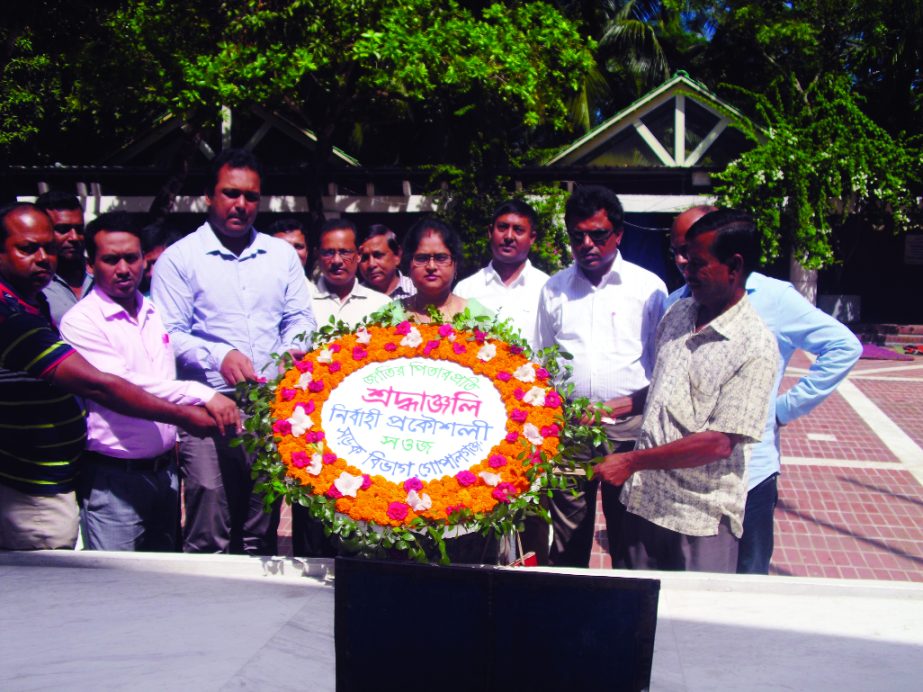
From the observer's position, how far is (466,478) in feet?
7.54

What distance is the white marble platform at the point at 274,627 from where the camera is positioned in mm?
2037

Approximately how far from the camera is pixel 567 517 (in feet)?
12.5

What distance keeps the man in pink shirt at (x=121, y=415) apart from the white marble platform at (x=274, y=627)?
44 centimetres

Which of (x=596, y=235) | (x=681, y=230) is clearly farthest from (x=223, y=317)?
(x=681, y=230)

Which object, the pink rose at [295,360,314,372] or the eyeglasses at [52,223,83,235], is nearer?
the pink rose at [295,360,314,372]

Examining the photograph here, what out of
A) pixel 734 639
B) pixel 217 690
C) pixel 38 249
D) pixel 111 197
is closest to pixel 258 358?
pixel 38 249

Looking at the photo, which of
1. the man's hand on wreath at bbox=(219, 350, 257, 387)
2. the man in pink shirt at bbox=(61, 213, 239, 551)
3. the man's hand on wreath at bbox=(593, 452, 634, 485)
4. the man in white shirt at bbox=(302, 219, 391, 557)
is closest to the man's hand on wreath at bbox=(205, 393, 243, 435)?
the man in pink shirt at bbox=(61, 213, 239, 551)

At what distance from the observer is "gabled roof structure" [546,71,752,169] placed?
1697 centimetres

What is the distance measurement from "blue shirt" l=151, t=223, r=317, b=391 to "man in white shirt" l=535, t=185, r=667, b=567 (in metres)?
1.25

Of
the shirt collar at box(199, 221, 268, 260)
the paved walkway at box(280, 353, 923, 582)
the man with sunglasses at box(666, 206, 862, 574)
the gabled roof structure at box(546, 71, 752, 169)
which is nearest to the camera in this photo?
the man with sunglasses at box(666, 206, 862, 574)

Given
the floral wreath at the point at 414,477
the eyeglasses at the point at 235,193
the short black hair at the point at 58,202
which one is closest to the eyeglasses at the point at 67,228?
the short black hair at the point at 58,202

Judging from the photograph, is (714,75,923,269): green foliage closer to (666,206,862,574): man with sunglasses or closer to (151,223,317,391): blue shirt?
(666,206,862,574): man with sunglasses

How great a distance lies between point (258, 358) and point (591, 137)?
570 inches

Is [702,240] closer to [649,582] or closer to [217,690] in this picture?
[649,582]
